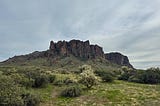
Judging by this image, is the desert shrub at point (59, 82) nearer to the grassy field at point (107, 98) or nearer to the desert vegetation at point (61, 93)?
the desert vegetation at point (61, 93)

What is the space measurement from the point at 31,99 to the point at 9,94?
10.9ft

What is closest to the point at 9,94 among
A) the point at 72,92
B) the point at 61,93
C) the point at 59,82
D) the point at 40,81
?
the point at 61,93

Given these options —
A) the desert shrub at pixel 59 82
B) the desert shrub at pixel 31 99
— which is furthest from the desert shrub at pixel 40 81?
the desert shrub at pixel 31 99

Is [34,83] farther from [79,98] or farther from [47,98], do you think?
[79,98]

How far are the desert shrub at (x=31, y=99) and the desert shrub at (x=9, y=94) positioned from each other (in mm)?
1027

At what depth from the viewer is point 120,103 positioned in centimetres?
3950

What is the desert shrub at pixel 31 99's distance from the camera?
38.4m

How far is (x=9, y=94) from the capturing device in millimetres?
37125

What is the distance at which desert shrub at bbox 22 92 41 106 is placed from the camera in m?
38.4

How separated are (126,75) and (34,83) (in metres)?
31.0

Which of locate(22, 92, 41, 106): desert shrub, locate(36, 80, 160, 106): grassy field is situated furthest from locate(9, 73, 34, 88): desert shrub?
locate(22, 92, 41, 106): desert shrub

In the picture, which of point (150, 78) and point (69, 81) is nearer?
point (69, 81)

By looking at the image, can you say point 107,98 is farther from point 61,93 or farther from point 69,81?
point 69,81

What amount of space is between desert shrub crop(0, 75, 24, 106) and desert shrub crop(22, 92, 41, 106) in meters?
1.03
